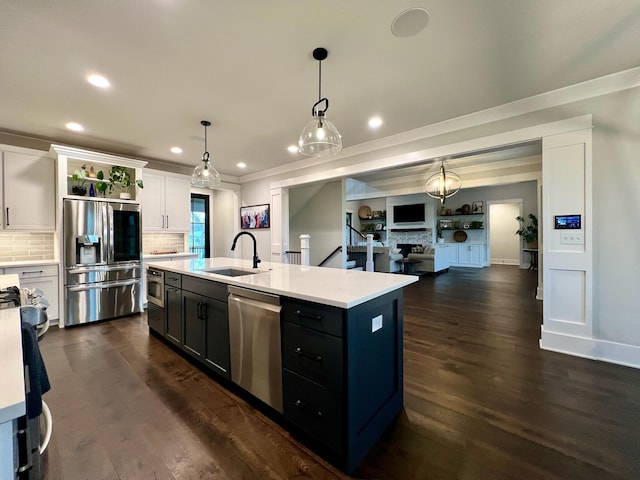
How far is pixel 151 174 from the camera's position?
4820mm

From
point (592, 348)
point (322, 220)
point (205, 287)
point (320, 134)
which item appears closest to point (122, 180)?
point (205, 287)

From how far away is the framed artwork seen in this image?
6.08 meters

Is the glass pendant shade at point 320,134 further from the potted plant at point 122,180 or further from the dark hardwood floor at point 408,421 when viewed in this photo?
the potted plant at point 122,180

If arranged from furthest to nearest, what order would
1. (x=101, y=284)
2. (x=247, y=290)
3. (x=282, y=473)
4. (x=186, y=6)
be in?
1. (x=101, y=284)
2. (x=247, y=290)
3. (x=186, y=6)
4. (x=282, y=473)

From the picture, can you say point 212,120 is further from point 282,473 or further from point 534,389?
point 534,389

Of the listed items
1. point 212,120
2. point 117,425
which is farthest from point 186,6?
point 117,425

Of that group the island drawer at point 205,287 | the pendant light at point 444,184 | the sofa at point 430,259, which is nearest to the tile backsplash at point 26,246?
the island drawer at point 205,287

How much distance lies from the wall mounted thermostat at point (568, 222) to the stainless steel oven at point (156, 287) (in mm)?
4240

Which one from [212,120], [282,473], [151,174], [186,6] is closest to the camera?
[282,473]

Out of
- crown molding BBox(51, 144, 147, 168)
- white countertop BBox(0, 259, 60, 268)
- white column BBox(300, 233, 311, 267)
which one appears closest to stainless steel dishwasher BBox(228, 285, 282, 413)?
white column BBox(300, 233, 311, 267)

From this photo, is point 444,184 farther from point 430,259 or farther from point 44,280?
point 44,280

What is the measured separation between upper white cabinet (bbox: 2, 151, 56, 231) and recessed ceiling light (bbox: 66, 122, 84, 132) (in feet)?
2.25

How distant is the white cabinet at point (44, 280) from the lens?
3.51 meters

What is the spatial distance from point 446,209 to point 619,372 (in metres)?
8.49
